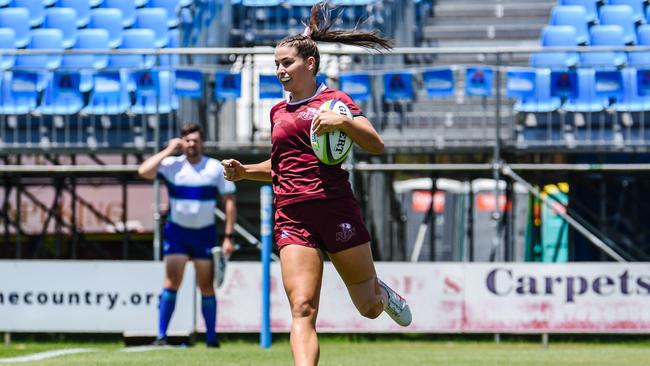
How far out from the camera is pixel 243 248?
17.1 m

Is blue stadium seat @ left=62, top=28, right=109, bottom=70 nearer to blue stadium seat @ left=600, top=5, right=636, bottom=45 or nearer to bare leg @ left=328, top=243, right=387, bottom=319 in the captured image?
blue stadium seat @ left=600, top=5, right=636, bottom=45

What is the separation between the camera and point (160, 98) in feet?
52.8

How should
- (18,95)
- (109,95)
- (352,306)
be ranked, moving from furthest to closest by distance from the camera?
(18,95)
(109,95)
(352,306)

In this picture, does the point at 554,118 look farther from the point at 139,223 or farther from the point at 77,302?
the point at 139,223

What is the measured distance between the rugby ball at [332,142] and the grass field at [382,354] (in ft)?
10.8

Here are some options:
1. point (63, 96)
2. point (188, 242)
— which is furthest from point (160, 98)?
point (188, 242)

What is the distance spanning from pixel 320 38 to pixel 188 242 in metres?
5.42

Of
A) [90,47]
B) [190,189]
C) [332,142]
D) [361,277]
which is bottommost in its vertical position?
[361,277]

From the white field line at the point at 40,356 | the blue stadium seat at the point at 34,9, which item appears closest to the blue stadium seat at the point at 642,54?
the white field line at the point at 40,356

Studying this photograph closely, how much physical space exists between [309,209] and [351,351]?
5.76 metres

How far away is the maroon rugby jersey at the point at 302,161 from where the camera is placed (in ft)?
22.8

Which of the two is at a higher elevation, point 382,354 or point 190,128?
point 190,128

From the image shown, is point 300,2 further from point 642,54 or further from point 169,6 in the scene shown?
point 642,54

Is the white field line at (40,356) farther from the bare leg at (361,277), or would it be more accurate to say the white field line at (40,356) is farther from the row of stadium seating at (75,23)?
the row of stadium seating at (75,23)
